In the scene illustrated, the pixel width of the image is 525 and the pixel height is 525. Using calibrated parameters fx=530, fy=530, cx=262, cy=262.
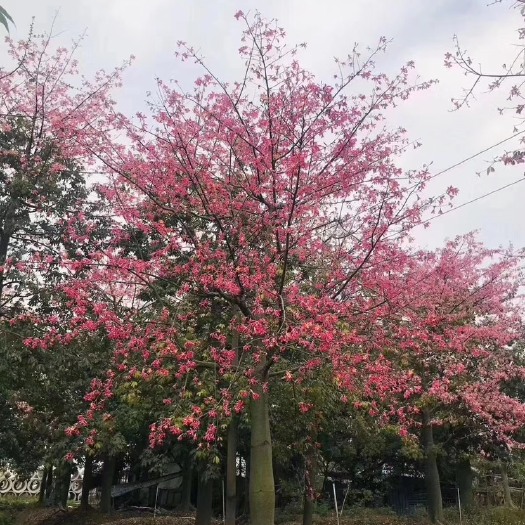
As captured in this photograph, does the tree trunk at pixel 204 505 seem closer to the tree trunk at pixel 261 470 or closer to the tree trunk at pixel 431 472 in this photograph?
the tree trunk at pixel 431 472

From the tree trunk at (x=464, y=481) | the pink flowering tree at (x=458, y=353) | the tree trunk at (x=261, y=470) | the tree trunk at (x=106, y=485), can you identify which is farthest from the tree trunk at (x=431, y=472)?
the tree trunk at (x=106, y=485)

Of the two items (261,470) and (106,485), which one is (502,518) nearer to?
(261,470)

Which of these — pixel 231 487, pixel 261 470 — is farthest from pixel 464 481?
pixel 261 470

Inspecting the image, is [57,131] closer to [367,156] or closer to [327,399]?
[367,156]

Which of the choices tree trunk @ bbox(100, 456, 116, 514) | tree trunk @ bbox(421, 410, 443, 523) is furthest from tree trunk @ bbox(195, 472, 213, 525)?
tree trunk @ bbox(100, 456, 116, 514)

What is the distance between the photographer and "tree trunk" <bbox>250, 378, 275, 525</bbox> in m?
7.26

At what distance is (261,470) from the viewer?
7.41 meters

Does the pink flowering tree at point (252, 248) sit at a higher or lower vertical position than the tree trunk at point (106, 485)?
higher

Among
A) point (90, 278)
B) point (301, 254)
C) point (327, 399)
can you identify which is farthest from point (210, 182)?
point (327, 399)

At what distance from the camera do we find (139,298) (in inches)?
411

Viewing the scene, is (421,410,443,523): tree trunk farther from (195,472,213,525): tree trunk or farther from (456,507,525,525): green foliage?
(195,472,213,525): tree trunk

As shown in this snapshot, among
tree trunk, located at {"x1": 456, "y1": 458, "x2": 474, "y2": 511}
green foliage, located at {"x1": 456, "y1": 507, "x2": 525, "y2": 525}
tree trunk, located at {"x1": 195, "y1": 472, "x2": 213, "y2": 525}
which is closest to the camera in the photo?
green foliage, located at {"x1": 456, "y1": 507, "x2": 525, "y2": 525}

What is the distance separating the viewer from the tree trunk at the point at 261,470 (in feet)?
23.8

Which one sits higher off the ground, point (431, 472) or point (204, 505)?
point (431, 472)
